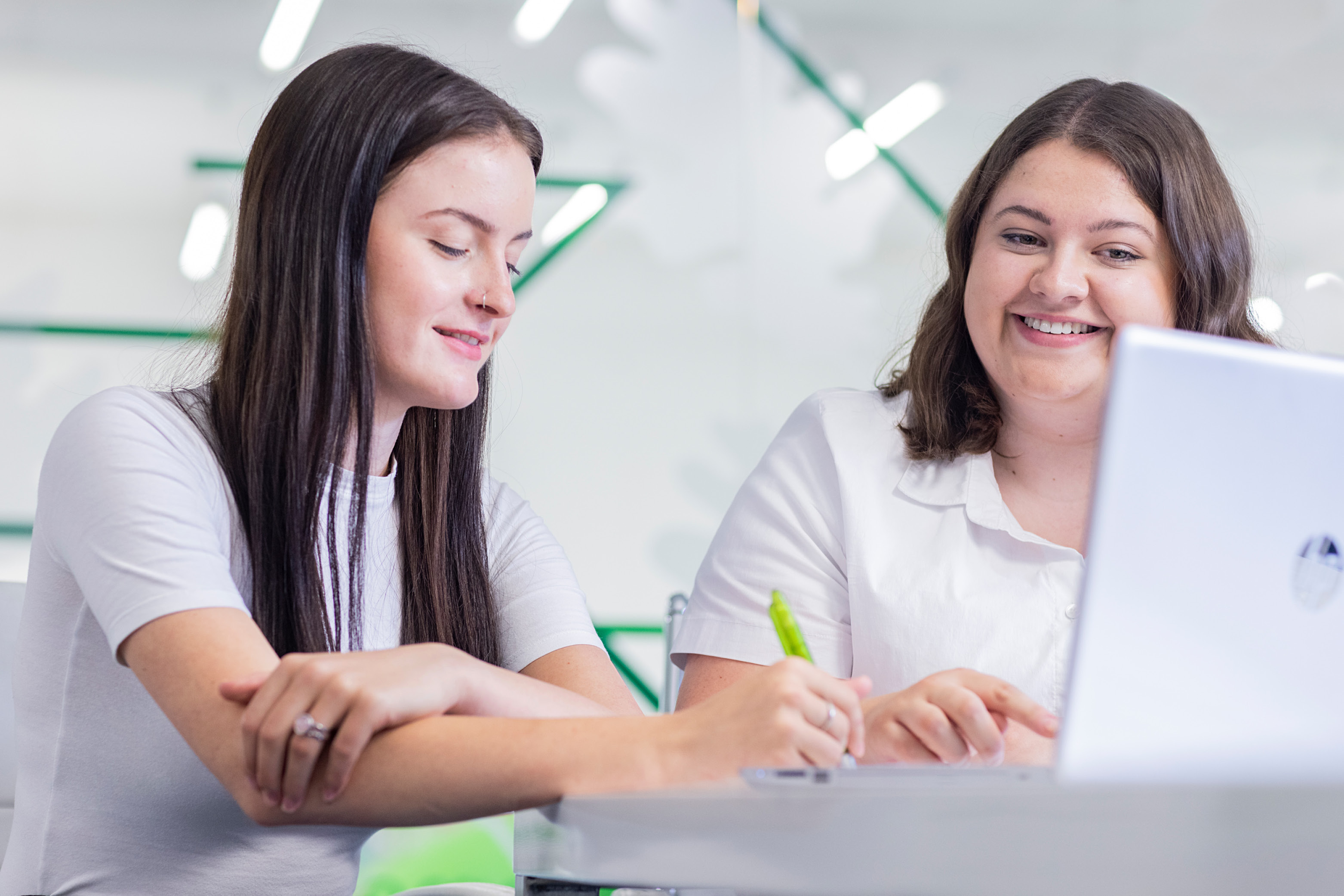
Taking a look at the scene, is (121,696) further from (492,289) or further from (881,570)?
(881,570)

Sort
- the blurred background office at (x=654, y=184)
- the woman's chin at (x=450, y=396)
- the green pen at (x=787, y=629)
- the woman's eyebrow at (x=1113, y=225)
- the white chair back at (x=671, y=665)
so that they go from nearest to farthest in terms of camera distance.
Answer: the green pen at (x=787, y=629)
the woman's chin at (x=450, y=396)
the woman's eyebrow at (x=1113, y=225)
the white chair back at (x=671, y=665)
the blurred background office at (x=654, y=184)

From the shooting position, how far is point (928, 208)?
332cm

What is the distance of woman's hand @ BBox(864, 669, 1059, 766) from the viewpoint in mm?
789

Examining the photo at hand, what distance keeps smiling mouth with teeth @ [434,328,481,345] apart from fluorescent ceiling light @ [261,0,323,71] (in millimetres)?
2364

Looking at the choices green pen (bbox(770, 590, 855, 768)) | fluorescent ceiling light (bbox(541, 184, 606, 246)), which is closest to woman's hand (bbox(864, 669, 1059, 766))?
green pen (bbox(770, 590, 855, 768))

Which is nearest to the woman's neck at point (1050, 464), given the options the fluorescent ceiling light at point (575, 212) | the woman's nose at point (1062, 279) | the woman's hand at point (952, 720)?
the woman's nose at point (1062, 279)

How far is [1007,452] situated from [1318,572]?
34.6 inches

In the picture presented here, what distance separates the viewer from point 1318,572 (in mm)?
496

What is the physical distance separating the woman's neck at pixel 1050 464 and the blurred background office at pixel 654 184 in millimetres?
1814

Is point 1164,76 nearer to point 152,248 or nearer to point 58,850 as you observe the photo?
point 152,248

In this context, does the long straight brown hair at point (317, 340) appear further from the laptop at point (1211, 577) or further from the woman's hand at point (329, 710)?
the laptop at point (1211, 577)

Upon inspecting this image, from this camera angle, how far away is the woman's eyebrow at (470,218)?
1129 mm

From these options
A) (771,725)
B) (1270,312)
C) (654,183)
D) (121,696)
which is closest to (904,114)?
(654,183)

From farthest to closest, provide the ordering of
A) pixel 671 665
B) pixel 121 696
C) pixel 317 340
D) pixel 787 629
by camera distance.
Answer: pixel 671 665 → pixel 317 340 → pixel 121 696 → pixel 787 629
